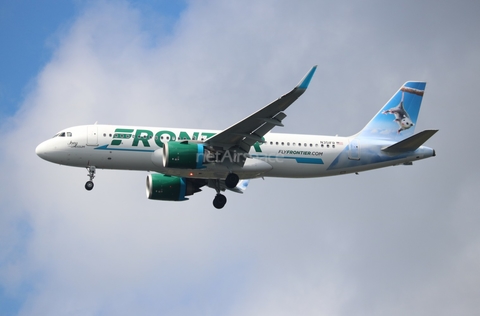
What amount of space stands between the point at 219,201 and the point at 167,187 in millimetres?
3606

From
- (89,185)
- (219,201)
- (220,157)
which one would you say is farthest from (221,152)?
(89,185)

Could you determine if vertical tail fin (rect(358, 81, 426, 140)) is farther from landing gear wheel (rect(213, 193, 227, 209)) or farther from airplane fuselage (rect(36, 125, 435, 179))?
landing gear wheel (rect(213, 193, 227, 209))

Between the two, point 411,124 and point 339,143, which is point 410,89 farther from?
point 339,143

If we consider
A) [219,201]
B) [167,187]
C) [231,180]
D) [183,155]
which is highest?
[183,155]

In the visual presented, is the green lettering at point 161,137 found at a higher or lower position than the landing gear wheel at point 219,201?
higher

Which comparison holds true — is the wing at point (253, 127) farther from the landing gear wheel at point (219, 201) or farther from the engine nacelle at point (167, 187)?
the engine nacelle at point (167, 187)

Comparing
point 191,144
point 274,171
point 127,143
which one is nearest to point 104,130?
point 127,143

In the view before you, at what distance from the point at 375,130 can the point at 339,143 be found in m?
3.78

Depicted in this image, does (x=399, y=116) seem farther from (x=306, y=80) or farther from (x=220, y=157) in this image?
(x=306, y=80)

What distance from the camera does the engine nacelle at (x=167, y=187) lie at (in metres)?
54.2

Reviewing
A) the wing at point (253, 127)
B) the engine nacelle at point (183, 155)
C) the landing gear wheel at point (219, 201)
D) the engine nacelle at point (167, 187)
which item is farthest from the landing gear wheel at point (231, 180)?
the engine nacelle at point (167, 187)

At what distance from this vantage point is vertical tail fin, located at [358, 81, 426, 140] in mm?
55625

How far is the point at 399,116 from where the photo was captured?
57000 millimetres

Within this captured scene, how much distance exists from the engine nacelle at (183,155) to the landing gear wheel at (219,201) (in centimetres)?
607
